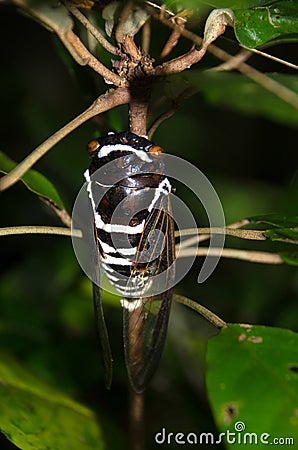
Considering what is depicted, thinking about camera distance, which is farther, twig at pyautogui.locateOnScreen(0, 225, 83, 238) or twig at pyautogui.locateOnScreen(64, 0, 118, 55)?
twig at pyautogui.locateOnScreen(0, 225, 83, 238)

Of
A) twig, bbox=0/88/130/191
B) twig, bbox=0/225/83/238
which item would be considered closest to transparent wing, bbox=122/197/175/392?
twig, bbox=0/225/83/238

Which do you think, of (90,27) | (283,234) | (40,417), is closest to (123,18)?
(90,27)

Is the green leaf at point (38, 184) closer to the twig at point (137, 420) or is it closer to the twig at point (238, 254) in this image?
the twig at point (238, 254)

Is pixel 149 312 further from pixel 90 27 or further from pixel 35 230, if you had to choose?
pixel 90 27

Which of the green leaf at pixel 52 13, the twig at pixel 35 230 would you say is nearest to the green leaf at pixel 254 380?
the twig at pixel 35 230

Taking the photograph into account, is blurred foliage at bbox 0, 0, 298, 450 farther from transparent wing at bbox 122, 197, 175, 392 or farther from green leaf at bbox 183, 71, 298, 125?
transparent wing at bbox 122, 197, 175, 392
